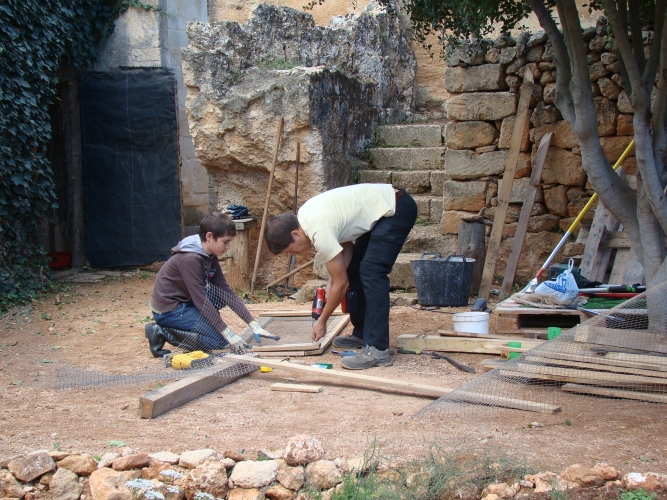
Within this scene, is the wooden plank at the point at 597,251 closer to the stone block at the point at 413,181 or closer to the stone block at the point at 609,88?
the stone block at the point at 609,88

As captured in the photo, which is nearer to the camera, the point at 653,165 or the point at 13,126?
the point at 653,165

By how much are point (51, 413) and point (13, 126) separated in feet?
14.4

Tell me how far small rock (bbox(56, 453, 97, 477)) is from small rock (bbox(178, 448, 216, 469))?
0.36m

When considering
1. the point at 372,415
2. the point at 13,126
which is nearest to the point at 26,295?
the point at 13,126

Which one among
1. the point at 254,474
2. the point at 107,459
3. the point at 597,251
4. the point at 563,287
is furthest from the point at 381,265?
the point at 597,251

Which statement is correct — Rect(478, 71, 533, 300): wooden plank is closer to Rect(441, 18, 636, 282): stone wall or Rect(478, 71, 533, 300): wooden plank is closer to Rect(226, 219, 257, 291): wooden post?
Rect(441, 18, 636, 282): stone wall

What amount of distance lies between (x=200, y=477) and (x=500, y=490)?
115cm

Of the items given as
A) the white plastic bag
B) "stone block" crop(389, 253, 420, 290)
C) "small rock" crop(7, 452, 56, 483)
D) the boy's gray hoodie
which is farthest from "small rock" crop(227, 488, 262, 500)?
"stone block" crop(389, 253, 420, 290)

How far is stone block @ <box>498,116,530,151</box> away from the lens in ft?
21.5

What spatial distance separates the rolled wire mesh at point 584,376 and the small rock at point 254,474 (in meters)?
0.86

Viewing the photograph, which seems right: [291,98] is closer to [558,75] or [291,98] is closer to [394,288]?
[394,288]

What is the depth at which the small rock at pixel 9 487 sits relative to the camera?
8.75 feet

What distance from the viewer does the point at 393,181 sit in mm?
7965

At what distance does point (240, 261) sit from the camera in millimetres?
7535
